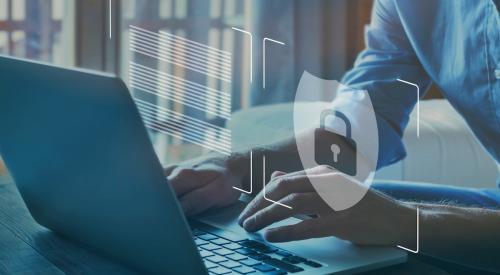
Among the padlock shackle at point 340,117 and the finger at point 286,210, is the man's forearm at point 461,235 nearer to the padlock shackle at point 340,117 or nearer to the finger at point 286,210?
the finger at point 286,210

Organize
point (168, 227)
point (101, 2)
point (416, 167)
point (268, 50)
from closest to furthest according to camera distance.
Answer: point (168, 227) → point (416, 167) → point (101, 2) → point (268, 50)

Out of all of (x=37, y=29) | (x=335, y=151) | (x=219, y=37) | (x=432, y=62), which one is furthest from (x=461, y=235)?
(x=219, y=37)

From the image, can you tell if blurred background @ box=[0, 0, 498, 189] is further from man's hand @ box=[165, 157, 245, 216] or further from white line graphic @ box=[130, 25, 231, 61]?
man's hand @ box=[165, 157, 245, 216]

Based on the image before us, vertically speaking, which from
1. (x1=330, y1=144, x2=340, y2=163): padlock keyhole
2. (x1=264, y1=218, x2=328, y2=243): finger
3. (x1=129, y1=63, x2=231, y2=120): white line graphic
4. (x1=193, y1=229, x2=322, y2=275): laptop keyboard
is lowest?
(x1=129, y1=63, x2=231, y2=120): white line graphic

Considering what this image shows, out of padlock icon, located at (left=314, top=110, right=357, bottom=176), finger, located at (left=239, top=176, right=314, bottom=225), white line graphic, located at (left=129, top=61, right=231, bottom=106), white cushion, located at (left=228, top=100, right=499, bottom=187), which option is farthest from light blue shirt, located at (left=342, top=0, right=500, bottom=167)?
white line graphic, located at (left=129, top=61, right=231, bottom=106)

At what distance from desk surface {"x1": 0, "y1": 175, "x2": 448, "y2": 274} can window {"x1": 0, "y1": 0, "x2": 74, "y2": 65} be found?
1992 mm

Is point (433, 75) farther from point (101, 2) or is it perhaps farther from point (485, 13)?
point (101, 2)

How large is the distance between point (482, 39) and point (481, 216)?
1.25 feet

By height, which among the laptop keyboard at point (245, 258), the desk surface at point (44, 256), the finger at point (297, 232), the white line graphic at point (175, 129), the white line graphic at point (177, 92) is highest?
the finger at point (297, 232)

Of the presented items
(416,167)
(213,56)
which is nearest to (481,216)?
(416,167)

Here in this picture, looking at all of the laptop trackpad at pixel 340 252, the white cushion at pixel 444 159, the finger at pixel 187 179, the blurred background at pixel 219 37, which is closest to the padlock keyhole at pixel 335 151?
the finger at pixel 187 179

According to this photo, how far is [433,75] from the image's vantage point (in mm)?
1256

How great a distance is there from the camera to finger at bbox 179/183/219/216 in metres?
0.83

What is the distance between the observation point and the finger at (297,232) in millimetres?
699
